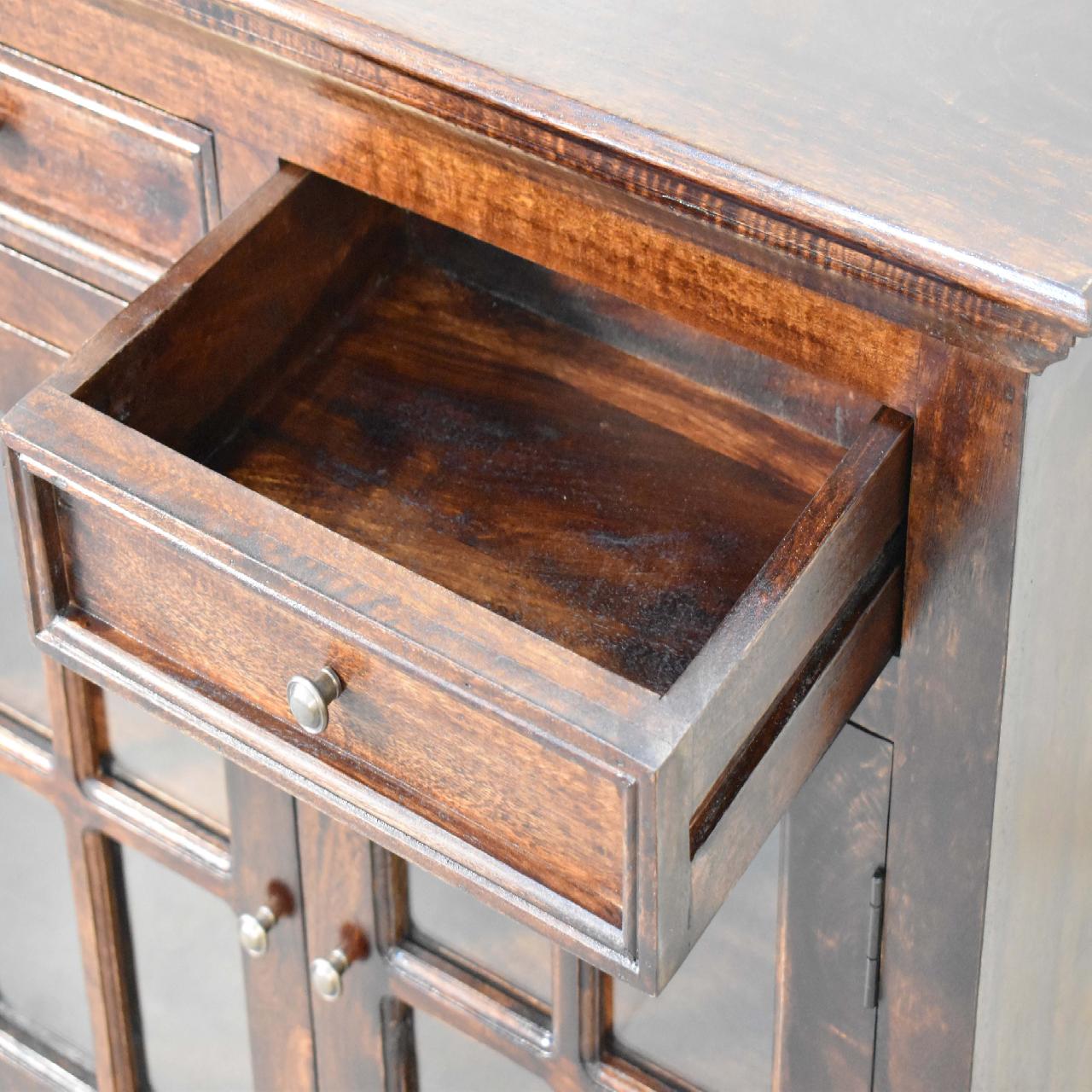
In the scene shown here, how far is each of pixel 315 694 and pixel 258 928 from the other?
0.40 meters

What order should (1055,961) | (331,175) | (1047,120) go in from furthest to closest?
(1055,961) → (331,175) → (1047,120)

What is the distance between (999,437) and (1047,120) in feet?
0.36

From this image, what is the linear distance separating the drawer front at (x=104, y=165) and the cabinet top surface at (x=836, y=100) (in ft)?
0.48

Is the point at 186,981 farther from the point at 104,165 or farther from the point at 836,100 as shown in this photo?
the point at 836,100

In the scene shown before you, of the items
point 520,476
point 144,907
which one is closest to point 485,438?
point 520,476

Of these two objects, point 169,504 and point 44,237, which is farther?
point 44,237

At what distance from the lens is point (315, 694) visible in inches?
26.2

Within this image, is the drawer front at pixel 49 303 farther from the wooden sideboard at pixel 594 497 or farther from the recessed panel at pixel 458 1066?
the recessed panel at pixel 458 1066

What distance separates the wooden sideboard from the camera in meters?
0.62

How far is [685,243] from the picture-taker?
2.23 ft

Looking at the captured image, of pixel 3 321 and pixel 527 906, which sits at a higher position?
pixel 3 321

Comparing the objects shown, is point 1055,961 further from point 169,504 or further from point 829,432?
point 169,504

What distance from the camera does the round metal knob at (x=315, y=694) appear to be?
0.67 m

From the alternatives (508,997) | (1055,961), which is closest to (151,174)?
(508,997)
